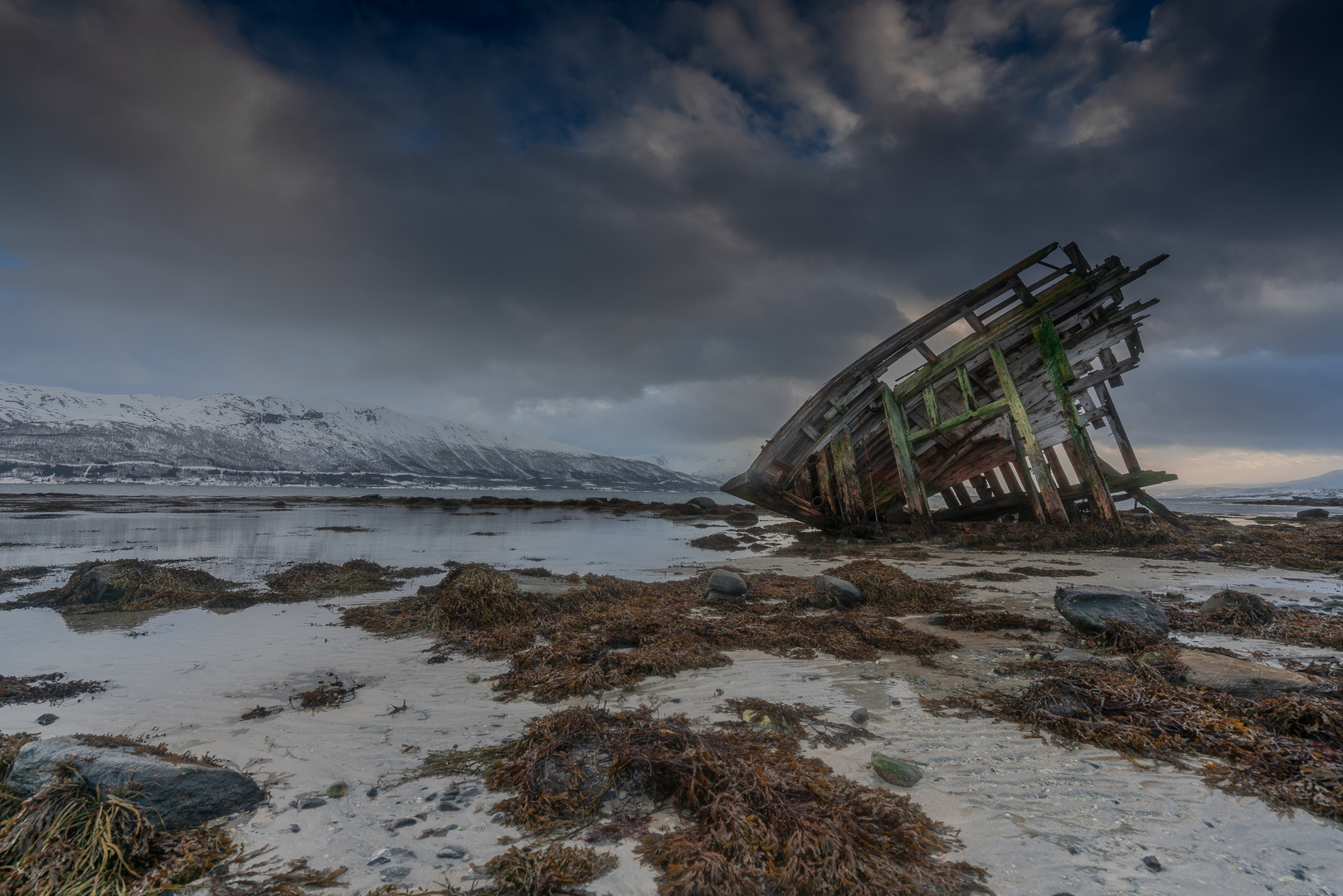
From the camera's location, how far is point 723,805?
7.94 feet

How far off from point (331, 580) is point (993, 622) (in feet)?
34.8

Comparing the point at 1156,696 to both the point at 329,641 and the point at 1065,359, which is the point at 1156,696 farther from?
the point at 1065,359

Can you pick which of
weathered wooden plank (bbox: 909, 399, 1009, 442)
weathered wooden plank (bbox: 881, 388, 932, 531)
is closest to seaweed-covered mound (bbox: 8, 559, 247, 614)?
weathered wooden plank (bbox: 881, 388, 932, 531)

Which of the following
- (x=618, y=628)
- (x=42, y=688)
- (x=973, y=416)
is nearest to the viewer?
(x=42, y=688)

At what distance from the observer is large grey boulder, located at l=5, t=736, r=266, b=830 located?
2.39 m

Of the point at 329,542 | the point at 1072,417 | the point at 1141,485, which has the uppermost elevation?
the point at 1072,417

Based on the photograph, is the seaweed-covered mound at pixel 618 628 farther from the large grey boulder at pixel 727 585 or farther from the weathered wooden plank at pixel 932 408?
the weathered wooden plank at pixel 932 408

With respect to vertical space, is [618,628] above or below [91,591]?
below

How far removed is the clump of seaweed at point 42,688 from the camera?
13.8 feet

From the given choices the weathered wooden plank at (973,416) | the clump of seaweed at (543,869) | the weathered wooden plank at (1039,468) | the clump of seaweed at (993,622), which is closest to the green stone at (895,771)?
the clump of seaweed at (543,869)

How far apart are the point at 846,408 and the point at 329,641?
1415 cm

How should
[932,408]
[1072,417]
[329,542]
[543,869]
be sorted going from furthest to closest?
1. [329,542]
2. [932,408]
3. [1072,417]
4. [543,869]

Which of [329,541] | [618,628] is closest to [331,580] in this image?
[618,628]

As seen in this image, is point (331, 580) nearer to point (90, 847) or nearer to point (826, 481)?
point (90, 847)
